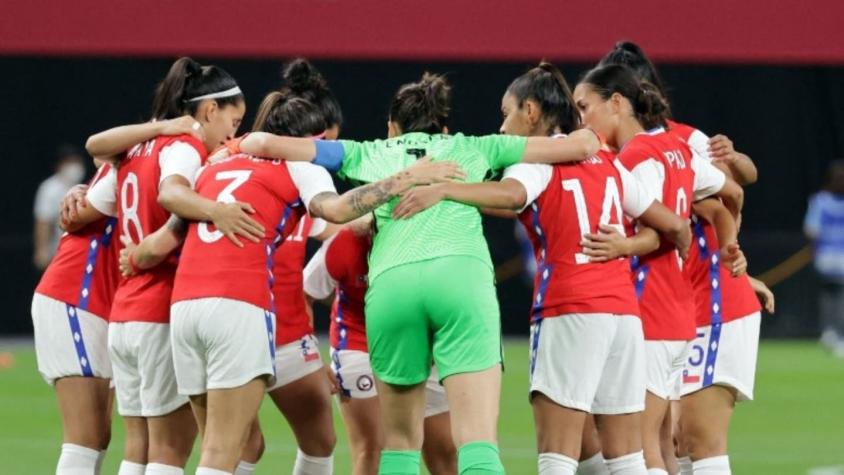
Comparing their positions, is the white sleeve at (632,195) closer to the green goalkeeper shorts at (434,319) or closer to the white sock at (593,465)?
the green goalkeeper shorts at (434,319)

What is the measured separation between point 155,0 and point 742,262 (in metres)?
10.00

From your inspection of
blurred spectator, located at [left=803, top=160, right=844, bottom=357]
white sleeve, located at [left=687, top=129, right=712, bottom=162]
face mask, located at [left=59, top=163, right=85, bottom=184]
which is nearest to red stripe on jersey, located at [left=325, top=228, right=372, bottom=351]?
white sleeve, located at [left=687, top=129, right=712, bottom=162]

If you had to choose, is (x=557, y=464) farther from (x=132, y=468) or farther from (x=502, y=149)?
(x=132, y=468)

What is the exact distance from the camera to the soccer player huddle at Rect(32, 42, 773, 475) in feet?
19.2

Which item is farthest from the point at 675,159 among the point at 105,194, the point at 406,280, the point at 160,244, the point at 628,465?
the point at 105,194

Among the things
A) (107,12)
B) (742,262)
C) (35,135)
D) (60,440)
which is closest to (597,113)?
(742,262)

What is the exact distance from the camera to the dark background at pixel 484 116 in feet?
61.2

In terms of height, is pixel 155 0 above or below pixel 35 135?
above

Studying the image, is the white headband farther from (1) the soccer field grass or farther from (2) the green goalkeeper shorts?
(1) the soccer field grass

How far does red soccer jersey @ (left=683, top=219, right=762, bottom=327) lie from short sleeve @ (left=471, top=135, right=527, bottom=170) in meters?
1.20

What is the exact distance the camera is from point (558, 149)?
5.98 metres

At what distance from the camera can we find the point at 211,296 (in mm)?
5930

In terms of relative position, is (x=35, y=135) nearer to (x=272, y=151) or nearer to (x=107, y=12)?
Result: (x=107, y=12)

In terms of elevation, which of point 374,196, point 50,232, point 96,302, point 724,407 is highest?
point 374,196
